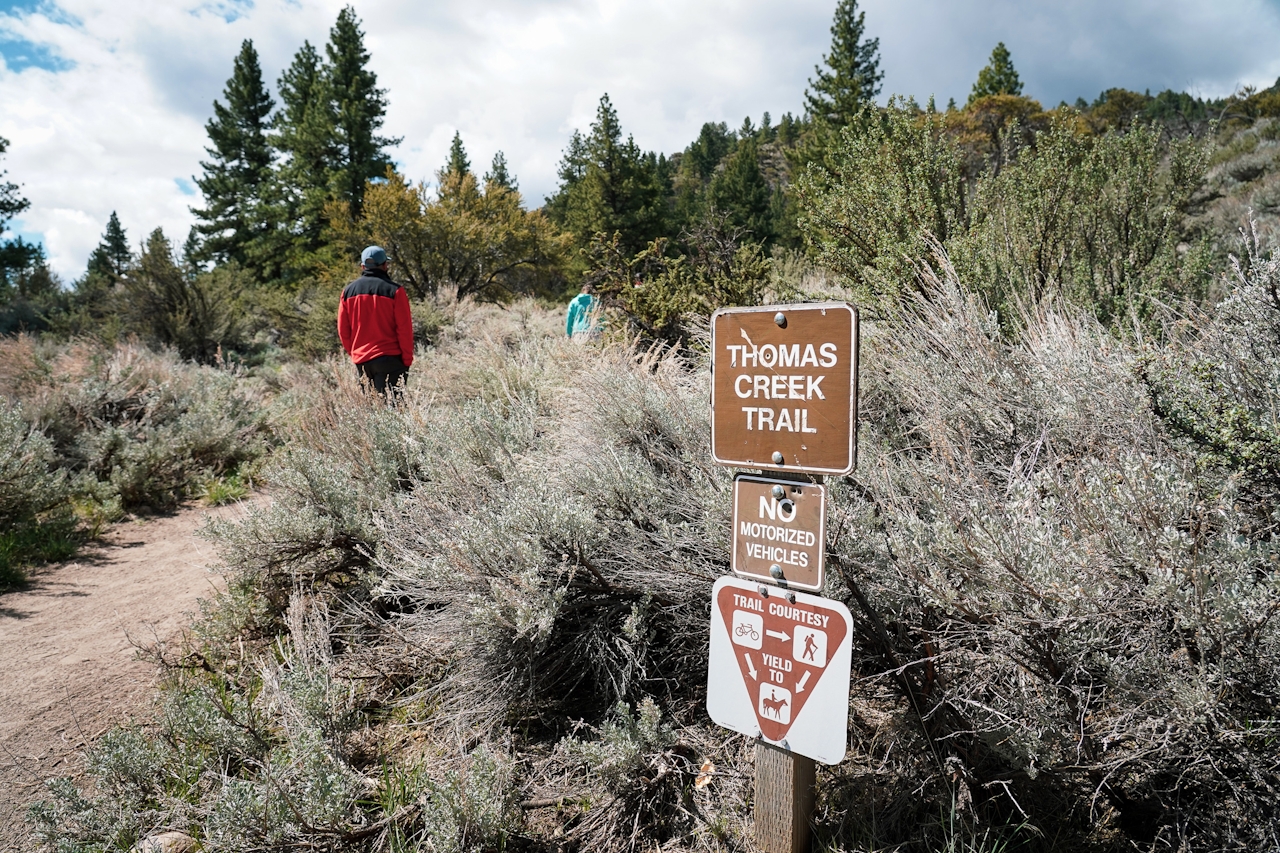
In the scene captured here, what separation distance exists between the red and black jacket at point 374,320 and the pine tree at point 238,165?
31.4 m

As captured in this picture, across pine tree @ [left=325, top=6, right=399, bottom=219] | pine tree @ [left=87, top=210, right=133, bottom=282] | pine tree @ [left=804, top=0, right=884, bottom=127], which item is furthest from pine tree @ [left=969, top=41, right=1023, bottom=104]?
pine tree @ [left=87, top=210, right=133, bottom=282]

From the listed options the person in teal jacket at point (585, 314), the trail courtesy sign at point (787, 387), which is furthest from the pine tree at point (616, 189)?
the trail courtesy sign at point (787, 387)

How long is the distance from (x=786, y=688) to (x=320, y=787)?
1562mm

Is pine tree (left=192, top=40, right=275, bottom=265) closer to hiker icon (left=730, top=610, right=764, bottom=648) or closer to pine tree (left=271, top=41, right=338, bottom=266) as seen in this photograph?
pine tree (left=271, top=41, right=338, bottom=266)

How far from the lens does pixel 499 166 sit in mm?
49938

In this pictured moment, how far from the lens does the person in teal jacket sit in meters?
7.74

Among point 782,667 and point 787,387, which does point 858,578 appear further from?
point 787,387

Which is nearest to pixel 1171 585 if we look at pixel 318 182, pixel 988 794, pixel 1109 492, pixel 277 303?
pixel 1109 492

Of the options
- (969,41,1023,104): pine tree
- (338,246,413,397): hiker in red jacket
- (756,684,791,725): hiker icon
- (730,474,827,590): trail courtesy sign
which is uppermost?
(969,41,1023,104): pine tree

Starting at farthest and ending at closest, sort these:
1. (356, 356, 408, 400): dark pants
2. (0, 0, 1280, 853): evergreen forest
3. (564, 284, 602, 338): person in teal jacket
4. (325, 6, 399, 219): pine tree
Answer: (325, 6, 399, 219): pine tree
(564, 284, 602, 338): person in teal jacket
(356, 356, 408, 400): dark pants
(0, 0, 1280, 853): evergreen forest

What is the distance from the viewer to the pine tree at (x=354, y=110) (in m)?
30.4

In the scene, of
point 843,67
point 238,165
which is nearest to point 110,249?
point 238,165

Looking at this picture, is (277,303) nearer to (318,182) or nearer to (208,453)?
(208,453)

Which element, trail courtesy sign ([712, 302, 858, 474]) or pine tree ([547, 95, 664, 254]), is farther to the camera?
pine tree ([547, 95, 664, 254])
